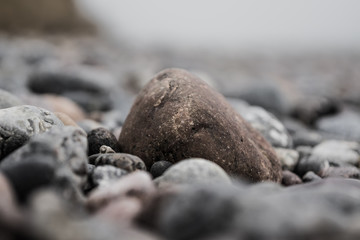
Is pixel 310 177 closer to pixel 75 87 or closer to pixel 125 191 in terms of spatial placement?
pixel 125 191

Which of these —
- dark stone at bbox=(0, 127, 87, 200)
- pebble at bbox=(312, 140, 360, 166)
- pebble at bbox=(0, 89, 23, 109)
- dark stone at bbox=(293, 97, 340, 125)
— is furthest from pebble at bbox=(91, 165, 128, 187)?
dark stone at bbox=(293, 97, 340, 125)

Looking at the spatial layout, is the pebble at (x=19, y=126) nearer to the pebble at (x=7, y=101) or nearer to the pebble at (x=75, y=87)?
the pebble at (x=7, y=101)

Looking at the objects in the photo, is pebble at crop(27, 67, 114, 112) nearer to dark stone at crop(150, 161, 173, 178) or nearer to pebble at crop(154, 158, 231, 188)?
dark stone at crop(150, 161, 173, 178)

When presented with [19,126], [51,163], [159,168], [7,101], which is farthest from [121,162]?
[7,101]

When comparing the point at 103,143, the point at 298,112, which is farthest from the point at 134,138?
the point at 298,112

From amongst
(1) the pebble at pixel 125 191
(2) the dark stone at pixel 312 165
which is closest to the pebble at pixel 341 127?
(2) the dark stone at pixel 312 165
